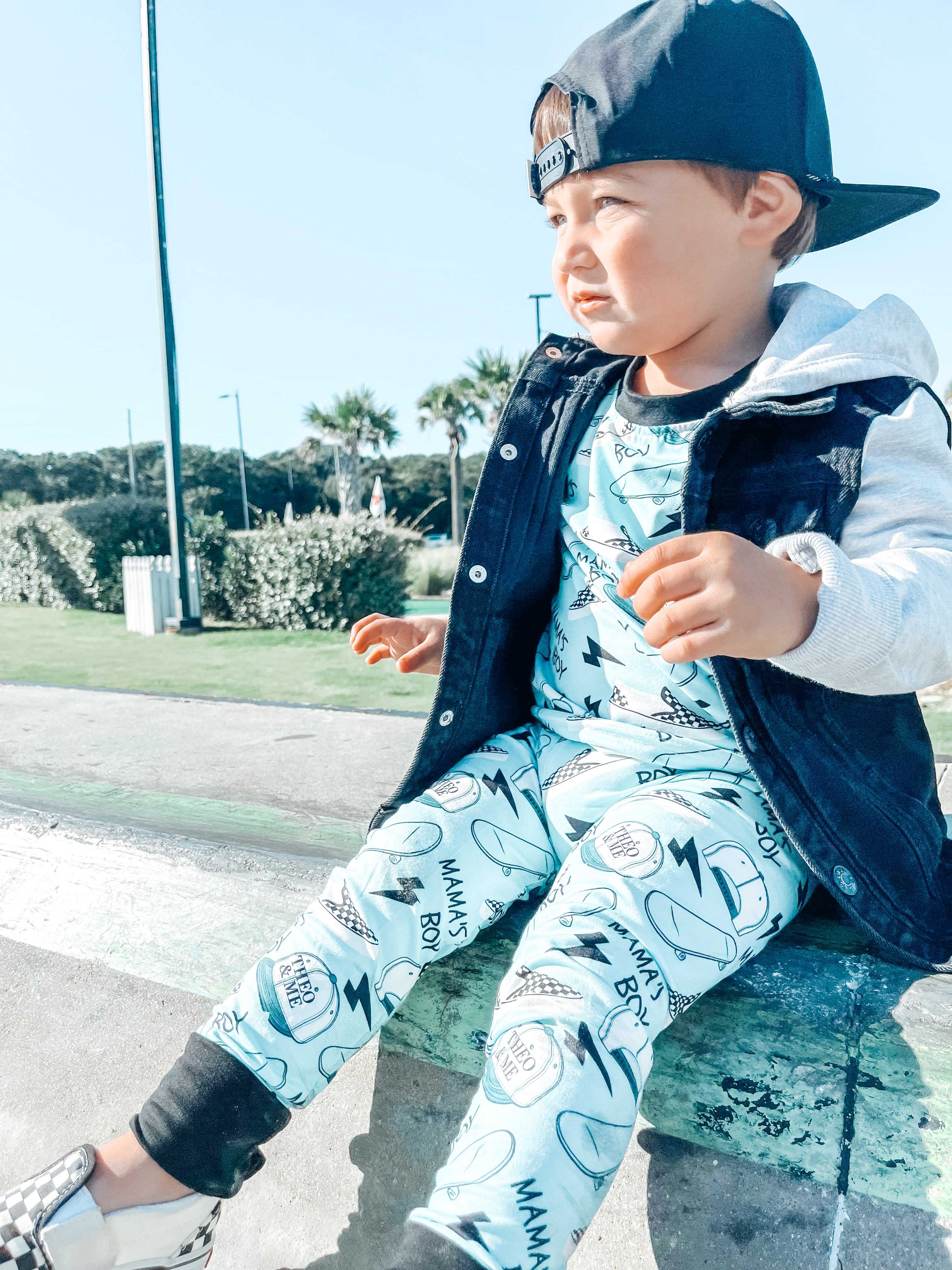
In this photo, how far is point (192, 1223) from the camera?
3.47 ft

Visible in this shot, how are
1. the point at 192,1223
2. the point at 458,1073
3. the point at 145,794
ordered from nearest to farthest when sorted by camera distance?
the point at 192,1223 < the point at 458,1073 < the point at 145,794

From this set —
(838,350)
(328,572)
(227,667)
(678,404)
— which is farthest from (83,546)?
(838,350)

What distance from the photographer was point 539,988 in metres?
0.98

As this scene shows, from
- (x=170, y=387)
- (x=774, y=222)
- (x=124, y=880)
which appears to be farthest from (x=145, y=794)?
(x=170, y=387)

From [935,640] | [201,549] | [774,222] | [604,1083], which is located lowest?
[201,549]

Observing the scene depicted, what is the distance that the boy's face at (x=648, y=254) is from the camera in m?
1.30

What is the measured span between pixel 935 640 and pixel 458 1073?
2.69ft

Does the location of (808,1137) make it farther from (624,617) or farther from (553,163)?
(553,163)

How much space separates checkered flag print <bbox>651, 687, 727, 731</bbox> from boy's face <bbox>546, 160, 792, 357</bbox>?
20.9 inches

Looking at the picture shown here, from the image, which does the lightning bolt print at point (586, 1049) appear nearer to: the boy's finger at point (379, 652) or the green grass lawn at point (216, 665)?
the boy's finger at point (379, 652)

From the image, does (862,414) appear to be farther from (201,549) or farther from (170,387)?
(201,549)

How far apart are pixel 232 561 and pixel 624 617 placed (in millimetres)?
9068

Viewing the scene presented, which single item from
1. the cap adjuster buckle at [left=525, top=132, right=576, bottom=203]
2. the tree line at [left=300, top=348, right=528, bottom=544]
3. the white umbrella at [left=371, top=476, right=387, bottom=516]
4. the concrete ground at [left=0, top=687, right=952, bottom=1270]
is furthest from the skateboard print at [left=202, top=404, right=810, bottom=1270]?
the tree line at [left=300, top=348, right=528, bottom=544]

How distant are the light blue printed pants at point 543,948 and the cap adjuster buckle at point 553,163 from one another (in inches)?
34.3
